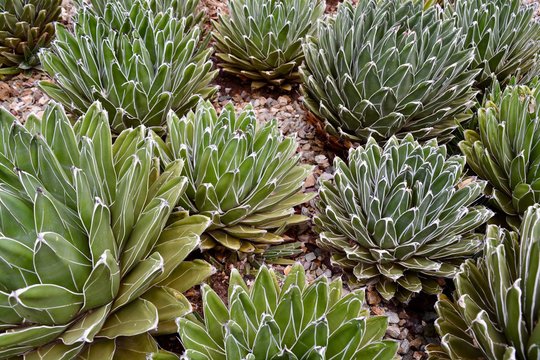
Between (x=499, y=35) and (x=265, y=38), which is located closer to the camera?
(x=265, y=38)

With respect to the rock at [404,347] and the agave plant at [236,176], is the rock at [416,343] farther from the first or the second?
the agave plant at [236,176]

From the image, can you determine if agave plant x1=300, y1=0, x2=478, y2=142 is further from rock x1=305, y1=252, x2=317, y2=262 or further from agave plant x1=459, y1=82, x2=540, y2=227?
rock x1=305, y1=252, x2=317, y2=262

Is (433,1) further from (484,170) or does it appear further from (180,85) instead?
(180,85)

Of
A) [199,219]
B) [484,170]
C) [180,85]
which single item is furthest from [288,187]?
[484,170]

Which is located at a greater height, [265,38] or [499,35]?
[499,35]

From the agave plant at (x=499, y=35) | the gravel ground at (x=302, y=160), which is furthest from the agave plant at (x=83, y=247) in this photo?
the agave plant at (x=499, y=35)

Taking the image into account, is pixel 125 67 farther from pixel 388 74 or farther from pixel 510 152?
pixel 510 152

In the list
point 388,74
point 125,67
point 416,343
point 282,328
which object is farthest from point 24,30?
point 416,343

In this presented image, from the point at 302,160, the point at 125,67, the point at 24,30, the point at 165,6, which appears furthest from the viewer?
the point at 165,6
